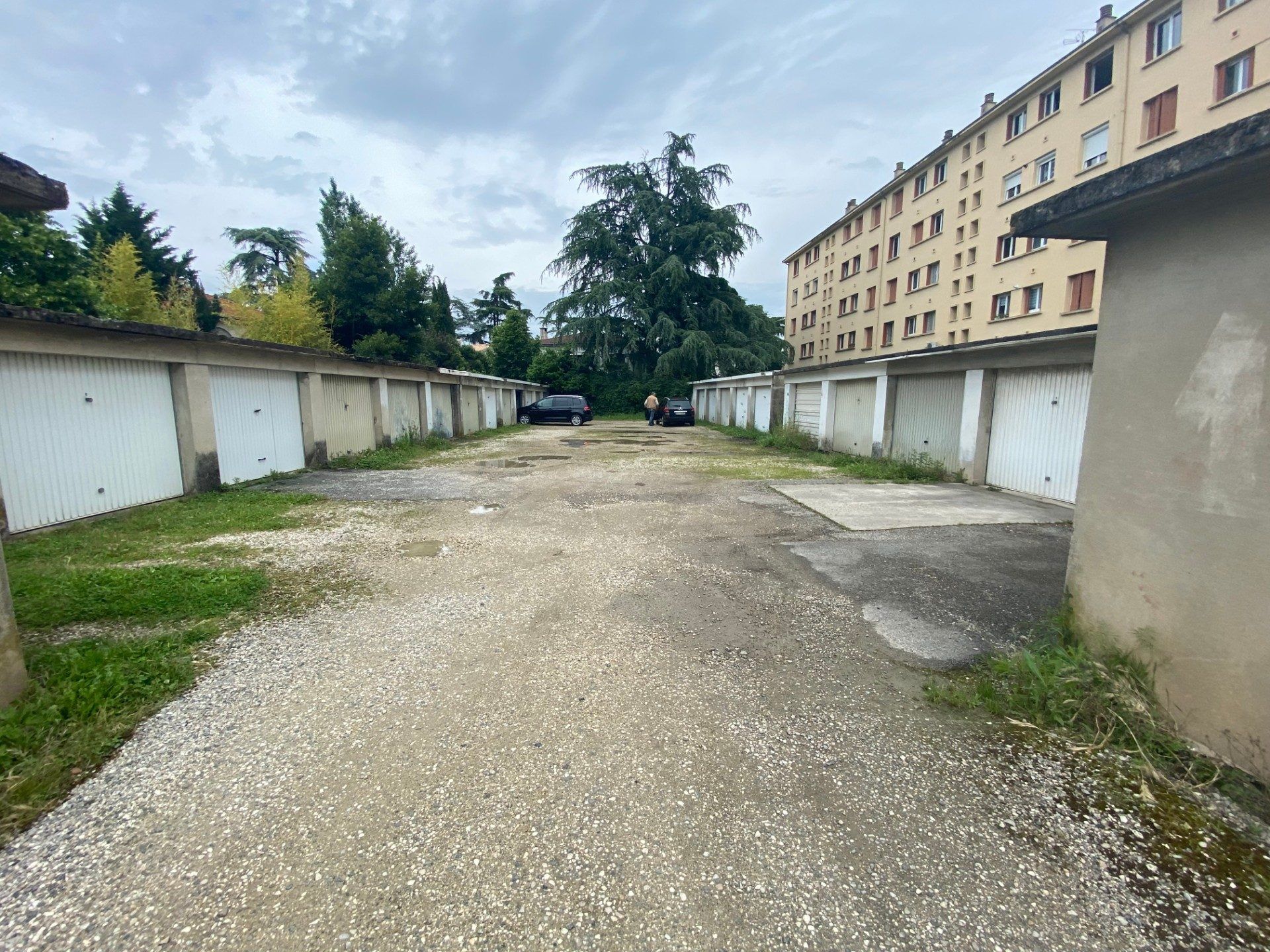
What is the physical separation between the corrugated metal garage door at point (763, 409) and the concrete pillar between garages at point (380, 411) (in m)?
13.4

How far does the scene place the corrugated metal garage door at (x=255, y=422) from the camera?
9.80 metres

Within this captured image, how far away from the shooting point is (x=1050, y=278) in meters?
21.8

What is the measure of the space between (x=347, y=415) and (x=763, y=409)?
50.3 ft

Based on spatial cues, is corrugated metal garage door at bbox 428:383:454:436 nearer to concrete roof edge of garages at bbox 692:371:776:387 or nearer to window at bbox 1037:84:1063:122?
concrete roof edge of garages at bbox 692:371:776:387

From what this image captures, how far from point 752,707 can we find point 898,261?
119 feet

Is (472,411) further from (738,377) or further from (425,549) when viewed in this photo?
(425,549)

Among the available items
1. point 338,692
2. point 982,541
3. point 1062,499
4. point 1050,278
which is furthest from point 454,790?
point 1050,278

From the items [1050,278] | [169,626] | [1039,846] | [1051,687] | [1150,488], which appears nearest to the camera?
[1039,846]

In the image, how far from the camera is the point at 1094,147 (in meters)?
20.2

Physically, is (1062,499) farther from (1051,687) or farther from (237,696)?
(237,696)

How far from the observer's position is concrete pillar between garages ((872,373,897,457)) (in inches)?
523

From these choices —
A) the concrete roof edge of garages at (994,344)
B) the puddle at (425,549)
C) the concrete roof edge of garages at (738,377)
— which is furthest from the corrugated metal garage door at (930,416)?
the puddle at (425,549)

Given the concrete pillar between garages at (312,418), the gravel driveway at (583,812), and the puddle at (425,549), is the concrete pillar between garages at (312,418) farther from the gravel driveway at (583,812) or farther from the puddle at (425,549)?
the gravel driveway at (583,812)

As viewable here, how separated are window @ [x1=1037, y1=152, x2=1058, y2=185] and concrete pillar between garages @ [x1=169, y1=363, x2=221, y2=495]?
1123 inches
